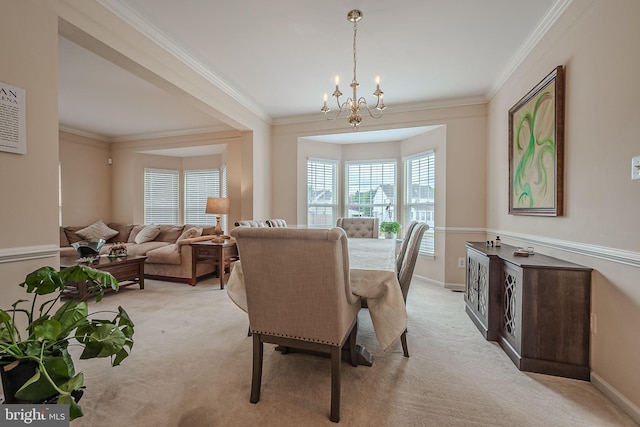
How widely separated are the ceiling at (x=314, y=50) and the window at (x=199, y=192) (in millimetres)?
2071

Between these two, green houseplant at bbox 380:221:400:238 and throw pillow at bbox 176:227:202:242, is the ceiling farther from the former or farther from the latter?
throw pillow at bbox 176:227:202:242

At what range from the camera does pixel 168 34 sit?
2.51 meters

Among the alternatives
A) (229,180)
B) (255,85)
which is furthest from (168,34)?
(229,180)

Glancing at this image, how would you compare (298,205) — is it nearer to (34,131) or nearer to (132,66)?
(132,66)

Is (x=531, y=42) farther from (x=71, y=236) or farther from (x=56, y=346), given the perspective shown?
(x=71, y=236)

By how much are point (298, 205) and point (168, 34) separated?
9.68 ft

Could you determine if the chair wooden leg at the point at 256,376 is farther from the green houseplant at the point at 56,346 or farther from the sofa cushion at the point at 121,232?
the sofa cushion at the point at 121,232

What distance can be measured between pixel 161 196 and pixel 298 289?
593cm

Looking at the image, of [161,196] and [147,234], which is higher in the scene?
[161,196]

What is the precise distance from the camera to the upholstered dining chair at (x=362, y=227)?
4.36 m

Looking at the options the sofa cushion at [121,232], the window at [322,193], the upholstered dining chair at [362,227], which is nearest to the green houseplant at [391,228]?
the upholstered dining chair at [362,227]

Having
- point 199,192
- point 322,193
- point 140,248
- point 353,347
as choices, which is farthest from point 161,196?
point 353,347

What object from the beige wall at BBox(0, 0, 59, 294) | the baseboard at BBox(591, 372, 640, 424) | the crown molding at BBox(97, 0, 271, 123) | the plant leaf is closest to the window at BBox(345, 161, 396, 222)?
the crown molding at BBox(97, 0, 271, 123)

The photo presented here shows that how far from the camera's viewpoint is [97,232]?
17.0ft
